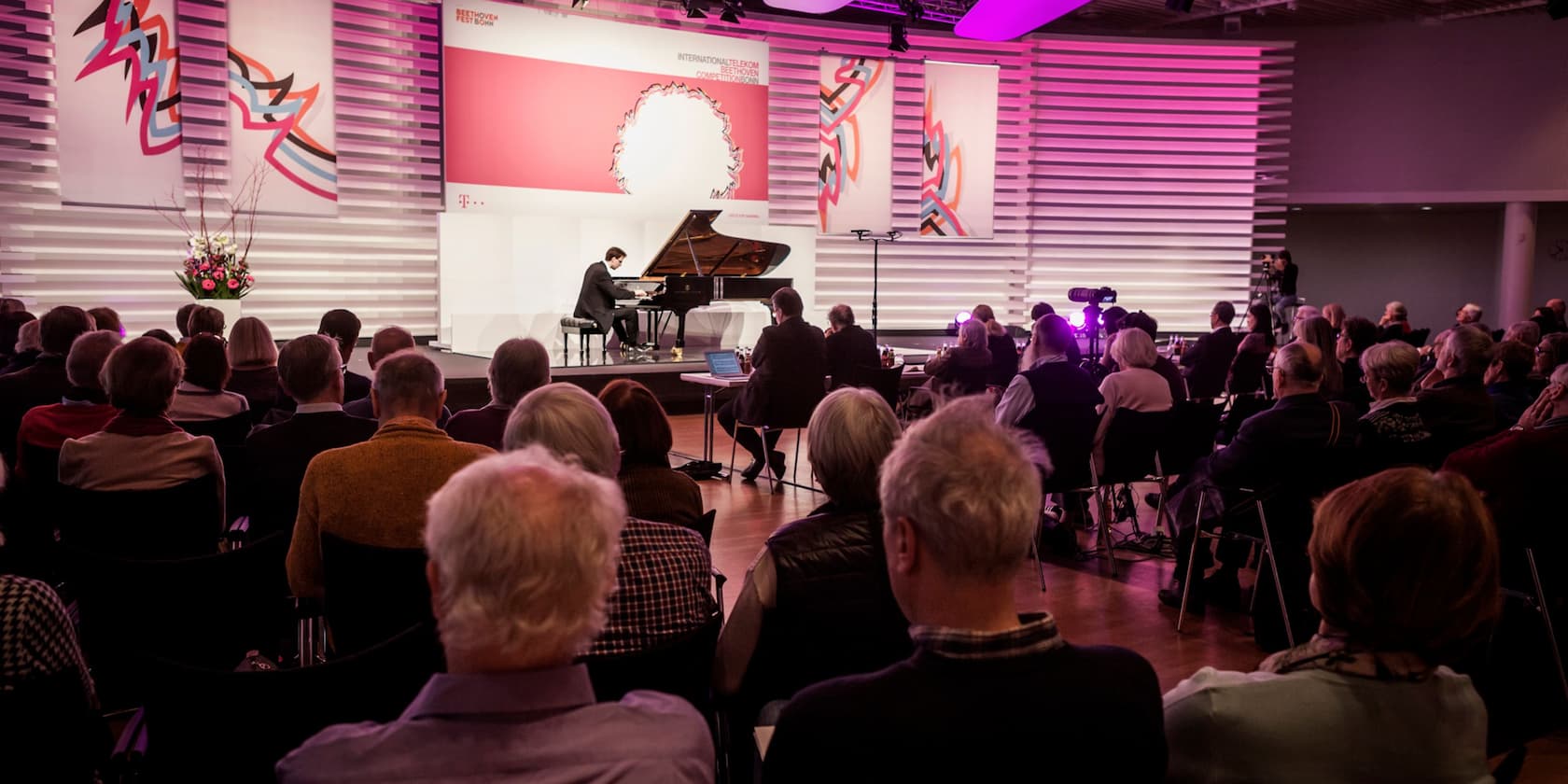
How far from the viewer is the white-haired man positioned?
120 centimetres

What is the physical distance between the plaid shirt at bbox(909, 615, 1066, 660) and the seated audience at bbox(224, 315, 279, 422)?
13.5 feet

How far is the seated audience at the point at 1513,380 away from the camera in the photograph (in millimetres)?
4805

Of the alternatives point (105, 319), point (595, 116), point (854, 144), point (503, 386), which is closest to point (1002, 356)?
point (503, 386)

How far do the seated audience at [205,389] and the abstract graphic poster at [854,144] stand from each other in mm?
9896

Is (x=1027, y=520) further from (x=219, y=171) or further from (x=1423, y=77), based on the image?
(x=1423, y=77)

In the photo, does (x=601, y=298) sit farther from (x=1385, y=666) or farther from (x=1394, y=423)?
(x=1385, y=666)

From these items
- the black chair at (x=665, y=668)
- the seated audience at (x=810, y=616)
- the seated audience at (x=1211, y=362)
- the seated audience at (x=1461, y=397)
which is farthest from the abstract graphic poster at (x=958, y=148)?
the black chair at (x=665, y=668)

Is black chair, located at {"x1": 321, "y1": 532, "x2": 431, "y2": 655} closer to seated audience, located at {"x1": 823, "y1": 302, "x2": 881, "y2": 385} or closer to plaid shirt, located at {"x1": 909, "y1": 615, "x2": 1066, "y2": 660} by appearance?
plaid shirt, located at {"x1": 909, "y1": 615, "x2": 1066, "y2": 660}

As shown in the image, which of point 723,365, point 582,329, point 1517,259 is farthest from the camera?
point 1517,259

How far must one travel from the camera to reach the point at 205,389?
407 centimetres

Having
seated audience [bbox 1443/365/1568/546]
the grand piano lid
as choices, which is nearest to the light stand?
the grand piano lid

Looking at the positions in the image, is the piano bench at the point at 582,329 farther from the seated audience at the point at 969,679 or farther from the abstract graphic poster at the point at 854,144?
the seated audience at the point at 969,679

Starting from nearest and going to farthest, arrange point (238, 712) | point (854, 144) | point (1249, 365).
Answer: point (238, 712)
point (1249, 365)
point (854, 144)

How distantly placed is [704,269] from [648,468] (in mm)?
8256
